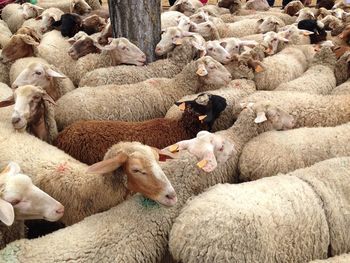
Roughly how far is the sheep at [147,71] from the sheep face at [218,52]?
0.73ft

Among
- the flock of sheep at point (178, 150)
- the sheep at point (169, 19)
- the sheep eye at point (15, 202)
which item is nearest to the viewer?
the flock of sheep at point (178, 150)

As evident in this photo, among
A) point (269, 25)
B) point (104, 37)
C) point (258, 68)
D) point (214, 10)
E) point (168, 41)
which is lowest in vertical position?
point (214, 10)

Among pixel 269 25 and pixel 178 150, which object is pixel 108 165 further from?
pixel 269 25

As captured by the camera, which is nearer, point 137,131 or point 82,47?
point 137,131

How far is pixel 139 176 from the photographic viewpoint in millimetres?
3094

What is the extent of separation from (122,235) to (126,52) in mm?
3098

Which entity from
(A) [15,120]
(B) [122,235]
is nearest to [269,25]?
(A) [15,120]

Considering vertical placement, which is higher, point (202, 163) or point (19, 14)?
point (202, 163)

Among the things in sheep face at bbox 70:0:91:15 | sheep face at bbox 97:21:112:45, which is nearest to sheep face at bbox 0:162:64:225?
sheep face at bbox 97:21:112:45

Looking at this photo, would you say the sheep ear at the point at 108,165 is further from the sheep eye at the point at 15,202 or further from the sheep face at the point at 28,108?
the sheep face at the point at 28,108

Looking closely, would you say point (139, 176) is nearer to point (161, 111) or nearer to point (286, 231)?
point (286, 231)

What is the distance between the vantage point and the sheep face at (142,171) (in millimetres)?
3025

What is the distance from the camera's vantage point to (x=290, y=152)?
3.84 m

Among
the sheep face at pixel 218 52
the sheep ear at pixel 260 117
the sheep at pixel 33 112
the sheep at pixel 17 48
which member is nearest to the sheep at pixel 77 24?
the sheep at pixel 17 48
